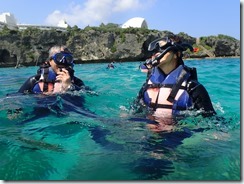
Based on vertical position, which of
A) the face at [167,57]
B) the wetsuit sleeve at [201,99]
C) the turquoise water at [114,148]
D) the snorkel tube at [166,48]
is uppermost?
the snorkel tube at [166,48]

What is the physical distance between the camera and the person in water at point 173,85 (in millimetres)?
3471

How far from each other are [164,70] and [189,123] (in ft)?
2.34

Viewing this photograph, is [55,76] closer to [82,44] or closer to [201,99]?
[201,99]

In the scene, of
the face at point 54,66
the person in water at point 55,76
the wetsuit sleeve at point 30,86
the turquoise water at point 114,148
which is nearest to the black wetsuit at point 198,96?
the turquoise water at point 114,148

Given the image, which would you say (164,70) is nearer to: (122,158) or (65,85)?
(122,158)

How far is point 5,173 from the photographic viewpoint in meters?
2.42

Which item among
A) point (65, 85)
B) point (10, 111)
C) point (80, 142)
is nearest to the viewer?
point (80, 142)

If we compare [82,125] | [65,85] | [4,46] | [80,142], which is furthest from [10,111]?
[4,46]

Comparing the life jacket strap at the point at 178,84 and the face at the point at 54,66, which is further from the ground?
the face at the point at 54,66

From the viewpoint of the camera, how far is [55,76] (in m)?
5.23

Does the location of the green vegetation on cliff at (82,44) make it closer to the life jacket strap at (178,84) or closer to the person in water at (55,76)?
the person in water at (55,76)

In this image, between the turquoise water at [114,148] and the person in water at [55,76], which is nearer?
the turquoise water at [114,148]

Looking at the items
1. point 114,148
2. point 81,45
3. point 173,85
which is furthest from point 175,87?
point 81,45

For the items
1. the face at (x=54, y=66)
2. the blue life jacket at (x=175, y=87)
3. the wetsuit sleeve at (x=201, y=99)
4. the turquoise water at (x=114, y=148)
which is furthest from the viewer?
the face at (x=54, y=66)
